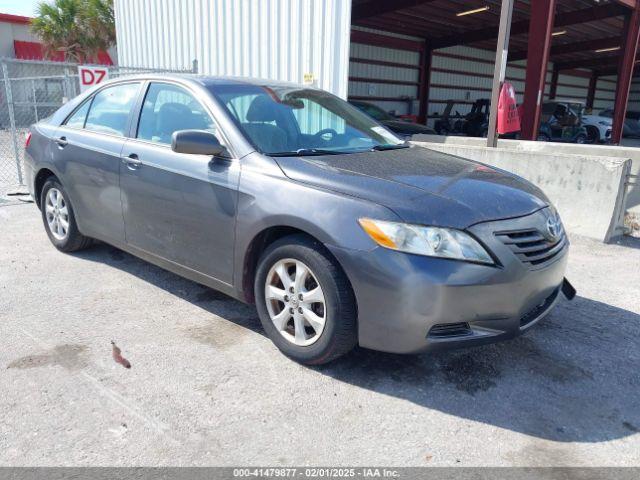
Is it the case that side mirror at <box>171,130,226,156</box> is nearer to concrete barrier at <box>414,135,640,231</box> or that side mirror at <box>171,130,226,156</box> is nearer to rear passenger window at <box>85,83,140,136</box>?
rear passenger window at <box>85,83,140,136</box>

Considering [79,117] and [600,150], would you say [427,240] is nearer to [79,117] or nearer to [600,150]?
[79,117]

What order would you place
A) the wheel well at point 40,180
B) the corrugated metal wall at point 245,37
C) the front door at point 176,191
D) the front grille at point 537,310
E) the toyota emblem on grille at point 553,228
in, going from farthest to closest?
the corrugated metal wall at point 245,37, the wheel well at point 40,180, the front door at point 176,191, the toyota emblem on grille at point 553,228, the front grille at point 537,310

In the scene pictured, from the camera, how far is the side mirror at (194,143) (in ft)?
10.2

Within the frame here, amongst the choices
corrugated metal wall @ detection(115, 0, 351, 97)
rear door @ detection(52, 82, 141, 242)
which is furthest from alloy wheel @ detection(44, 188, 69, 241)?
corrugated metal wall @ detection(115, 0, 351, 97)

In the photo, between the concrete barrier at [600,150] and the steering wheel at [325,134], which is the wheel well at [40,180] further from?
the concrete barrier at [600,150]

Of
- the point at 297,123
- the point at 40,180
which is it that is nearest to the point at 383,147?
the point at 297,123

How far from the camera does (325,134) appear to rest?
3.68 m

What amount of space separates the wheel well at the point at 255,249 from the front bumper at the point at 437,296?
0.46 metres

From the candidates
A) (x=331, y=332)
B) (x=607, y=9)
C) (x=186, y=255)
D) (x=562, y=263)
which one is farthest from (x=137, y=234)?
(x=607, y=9)

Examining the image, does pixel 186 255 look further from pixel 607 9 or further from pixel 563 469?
pixel 607 9

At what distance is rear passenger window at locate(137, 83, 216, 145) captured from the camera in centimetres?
352

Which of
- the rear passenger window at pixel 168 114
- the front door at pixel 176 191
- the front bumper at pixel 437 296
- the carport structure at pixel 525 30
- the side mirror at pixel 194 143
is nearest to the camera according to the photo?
the front bumper at pixel 437 296

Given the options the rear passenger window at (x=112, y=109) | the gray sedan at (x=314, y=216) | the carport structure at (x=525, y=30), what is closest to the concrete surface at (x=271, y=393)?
the gray sedan at (x=314, y=216)

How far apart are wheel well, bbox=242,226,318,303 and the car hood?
33 centimetres
